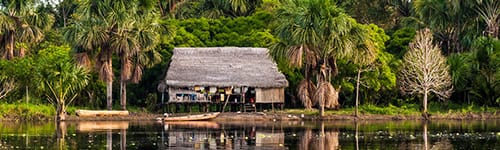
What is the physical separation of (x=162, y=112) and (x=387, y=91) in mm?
13374

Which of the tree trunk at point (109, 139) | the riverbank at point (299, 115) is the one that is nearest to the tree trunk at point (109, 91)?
the riverbank at point (299, 115)

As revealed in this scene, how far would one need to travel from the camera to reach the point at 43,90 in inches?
2088

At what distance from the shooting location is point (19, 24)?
6212cm

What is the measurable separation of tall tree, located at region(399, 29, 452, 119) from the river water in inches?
353

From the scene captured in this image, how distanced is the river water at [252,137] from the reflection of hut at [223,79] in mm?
11692

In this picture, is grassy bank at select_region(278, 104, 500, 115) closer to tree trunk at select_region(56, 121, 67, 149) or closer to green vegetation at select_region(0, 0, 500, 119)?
green vegetation at select_region(0, 0, 500, 119)

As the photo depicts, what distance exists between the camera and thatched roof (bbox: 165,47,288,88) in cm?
5672

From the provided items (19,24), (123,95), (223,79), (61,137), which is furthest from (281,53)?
(61,137)

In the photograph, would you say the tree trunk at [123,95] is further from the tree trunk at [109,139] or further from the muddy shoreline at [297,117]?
the tree trunk at [109,139]

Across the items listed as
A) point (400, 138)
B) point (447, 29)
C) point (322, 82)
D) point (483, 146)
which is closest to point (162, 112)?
point (322, 82)

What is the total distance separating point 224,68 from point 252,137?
72.4 ft

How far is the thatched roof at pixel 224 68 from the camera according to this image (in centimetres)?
5672

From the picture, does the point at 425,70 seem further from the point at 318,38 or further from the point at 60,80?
the point at 60,80

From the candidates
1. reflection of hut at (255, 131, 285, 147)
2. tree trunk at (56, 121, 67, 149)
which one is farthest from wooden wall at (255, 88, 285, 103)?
reflection of hut at (255, 131, 285, 147)
